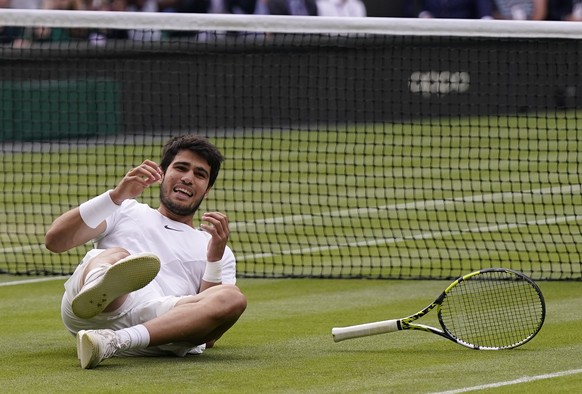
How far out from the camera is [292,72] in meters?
22.8

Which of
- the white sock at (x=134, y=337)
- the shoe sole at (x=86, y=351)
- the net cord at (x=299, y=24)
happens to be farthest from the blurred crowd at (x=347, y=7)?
the shoe sole at (x=86, y=351)

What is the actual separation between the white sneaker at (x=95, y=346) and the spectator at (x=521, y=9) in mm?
20482

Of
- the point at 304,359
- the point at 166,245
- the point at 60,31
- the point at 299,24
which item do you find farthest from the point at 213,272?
the point at 60,31

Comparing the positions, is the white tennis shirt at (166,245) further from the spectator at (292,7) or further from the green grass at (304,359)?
the spectator at (292,7)

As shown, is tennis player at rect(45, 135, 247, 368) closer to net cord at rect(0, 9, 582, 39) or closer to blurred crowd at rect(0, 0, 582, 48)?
net cord at rect(0, 9, 582, 39)

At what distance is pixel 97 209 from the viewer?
754 cm

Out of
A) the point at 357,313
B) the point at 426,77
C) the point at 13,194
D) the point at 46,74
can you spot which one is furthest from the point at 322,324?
the point at 426,77

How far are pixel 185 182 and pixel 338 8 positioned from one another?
18577 mm

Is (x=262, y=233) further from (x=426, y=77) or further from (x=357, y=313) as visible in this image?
(x=426, y=77)

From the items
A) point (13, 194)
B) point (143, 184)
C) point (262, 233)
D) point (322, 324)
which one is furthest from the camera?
point (13, 194)

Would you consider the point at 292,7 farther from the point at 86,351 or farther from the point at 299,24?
the point at 86,351

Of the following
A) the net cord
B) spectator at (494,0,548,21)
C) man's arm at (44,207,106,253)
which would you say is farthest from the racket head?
spectator at (494,0,548,21)

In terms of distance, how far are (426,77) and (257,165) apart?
5.89 metres

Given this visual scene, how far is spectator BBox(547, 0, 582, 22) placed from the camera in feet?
88.9
